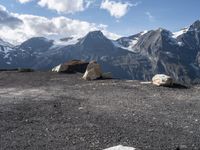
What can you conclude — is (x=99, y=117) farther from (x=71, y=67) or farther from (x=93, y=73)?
(x=71, y=67)

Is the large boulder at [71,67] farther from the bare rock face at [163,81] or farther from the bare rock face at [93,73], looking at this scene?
the bare rock face at [163,81]

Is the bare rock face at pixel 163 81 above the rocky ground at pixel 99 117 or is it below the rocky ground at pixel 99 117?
above

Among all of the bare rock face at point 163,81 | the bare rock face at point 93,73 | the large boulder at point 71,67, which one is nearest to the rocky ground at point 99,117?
the bare rock face at point 163,81

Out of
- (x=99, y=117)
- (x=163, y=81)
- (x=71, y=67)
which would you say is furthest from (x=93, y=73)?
(x=99, y=117)

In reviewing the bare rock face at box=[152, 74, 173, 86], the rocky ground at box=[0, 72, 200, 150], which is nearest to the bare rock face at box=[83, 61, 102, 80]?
the rocky ground at box=[0, 72, 200, 150]

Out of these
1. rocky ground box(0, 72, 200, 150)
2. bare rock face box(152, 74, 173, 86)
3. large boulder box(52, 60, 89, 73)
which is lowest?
rocky ground box(0, 72, 200, 150)

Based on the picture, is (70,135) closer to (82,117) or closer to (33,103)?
(82,117)

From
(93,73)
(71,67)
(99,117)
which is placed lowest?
(99,117)

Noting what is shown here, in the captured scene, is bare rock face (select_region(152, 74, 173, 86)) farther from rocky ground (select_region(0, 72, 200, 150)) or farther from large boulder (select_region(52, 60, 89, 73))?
large boulder (select_region(52, 60, 89, 73))

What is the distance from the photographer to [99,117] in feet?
63.4

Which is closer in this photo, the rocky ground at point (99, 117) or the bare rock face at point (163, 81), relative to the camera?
the rocky ground at point (99, 117)

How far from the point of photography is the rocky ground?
15.2 m

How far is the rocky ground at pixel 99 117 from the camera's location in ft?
50.0

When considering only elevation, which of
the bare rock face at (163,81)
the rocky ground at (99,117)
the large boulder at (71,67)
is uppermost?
the large boulder at (71,67)
